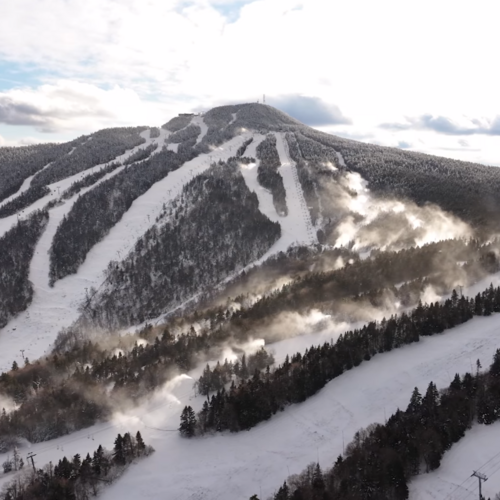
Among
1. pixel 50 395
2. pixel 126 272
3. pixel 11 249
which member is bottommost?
pixel 50 395

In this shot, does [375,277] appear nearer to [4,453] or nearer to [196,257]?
[196,257]

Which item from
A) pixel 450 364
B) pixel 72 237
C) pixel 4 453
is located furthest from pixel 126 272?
pixel 450 364

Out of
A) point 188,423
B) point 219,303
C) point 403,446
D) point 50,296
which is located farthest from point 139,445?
point 50,296

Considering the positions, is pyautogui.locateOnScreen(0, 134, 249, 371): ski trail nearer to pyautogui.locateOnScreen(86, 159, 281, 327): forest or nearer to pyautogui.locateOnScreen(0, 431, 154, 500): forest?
pyautogui.locateOnScreen(86, 159, 281, 327): forest

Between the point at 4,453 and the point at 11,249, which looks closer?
the point at 4,453

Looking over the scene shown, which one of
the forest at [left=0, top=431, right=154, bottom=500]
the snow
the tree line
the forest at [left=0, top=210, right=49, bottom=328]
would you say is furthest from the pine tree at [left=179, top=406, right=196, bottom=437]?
the forest at [left=0, top=210, right=49, bottom=328]

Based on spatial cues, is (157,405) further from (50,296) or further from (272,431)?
(50,296)
